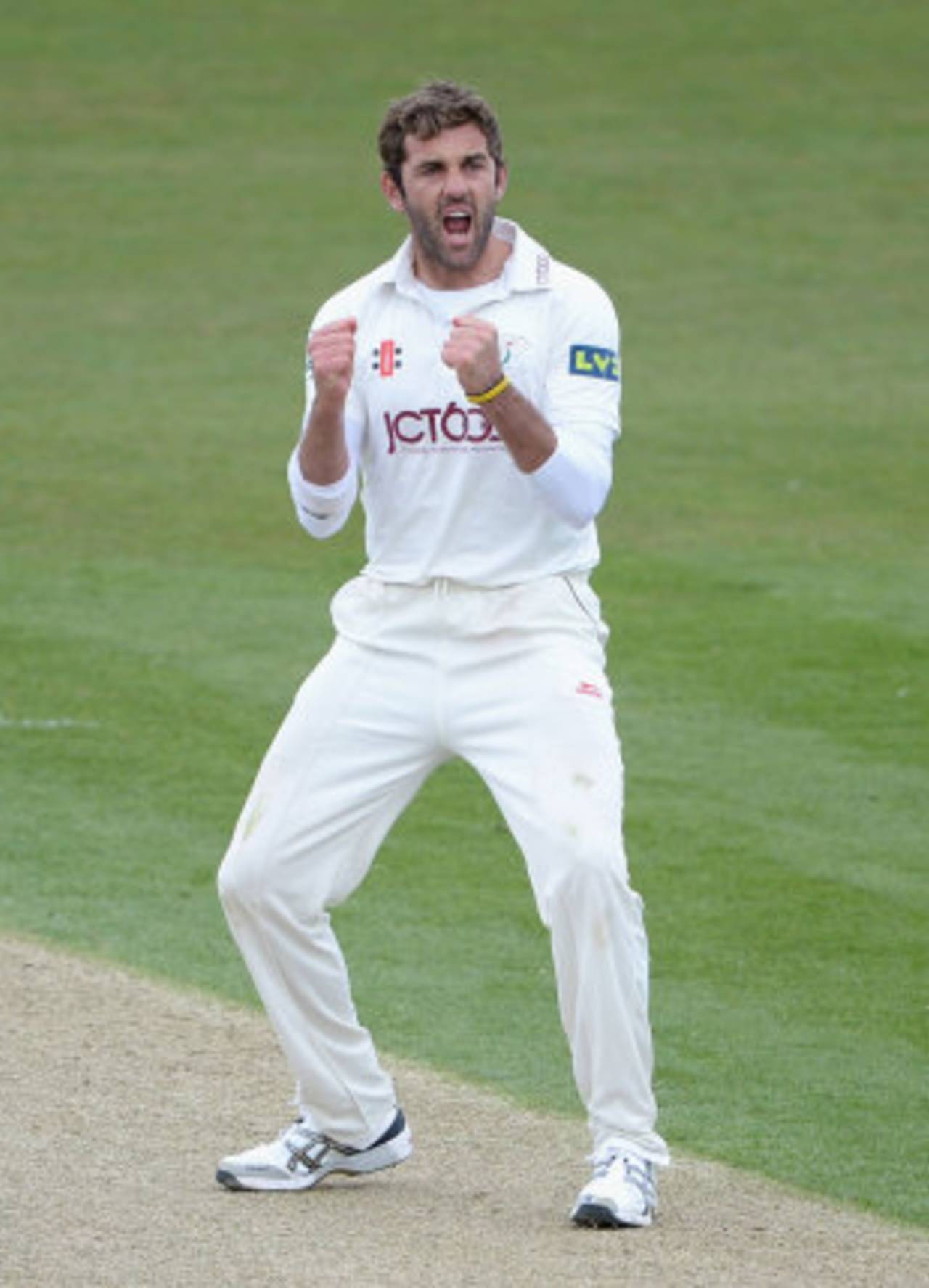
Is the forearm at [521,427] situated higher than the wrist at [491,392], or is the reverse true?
the wrist at [491,392]

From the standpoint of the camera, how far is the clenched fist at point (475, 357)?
6.62 meters

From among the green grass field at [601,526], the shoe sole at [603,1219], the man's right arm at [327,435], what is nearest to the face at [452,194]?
the man's right arm at [327,435]

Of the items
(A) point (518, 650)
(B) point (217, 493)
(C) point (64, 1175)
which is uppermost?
(A) point (518, 650)

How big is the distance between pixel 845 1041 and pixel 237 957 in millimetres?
2098

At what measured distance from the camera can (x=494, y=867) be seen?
36.6 feet

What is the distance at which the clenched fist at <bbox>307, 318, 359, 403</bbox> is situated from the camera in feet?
22.6

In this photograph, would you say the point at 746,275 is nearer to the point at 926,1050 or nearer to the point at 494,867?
the point at 494,867

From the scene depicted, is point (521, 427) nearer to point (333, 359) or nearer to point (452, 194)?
point (333, 359)

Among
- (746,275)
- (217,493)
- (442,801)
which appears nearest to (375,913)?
(442,801)

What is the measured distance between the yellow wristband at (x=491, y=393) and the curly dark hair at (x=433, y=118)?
735mm

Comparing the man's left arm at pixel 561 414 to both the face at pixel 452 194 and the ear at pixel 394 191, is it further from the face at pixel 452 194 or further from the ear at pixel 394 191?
the ear at pixel 394 191

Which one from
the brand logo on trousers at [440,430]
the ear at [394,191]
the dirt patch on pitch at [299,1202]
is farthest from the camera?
the ear at [394,191]

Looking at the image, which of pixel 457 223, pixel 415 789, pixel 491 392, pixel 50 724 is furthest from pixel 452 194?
pixel 50 724

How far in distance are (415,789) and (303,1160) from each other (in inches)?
37.1
